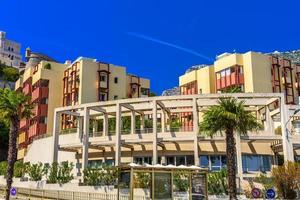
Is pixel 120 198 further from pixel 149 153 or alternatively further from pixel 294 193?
pixel 149 153

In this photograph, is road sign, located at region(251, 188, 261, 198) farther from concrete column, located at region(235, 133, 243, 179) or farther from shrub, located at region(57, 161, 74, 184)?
shrub, located at region(57, 161, 74, 184)

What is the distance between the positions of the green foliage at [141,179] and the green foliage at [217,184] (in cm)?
883

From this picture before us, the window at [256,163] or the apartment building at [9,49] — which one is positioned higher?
the apartment building at [9,49]

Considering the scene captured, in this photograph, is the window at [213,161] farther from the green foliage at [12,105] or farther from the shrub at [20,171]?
the shrub at [20,171]

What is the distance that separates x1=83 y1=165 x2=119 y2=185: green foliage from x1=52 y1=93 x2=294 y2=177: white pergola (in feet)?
16.6

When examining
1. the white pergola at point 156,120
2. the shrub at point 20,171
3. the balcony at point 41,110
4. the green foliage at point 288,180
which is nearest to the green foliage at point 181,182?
the green foliage at point 288,180

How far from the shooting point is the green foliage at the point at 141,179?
23.0m

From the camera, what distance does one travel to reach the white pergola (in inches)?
1612

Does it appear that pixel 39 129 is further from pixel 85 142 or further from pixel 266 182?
pixel 266 182

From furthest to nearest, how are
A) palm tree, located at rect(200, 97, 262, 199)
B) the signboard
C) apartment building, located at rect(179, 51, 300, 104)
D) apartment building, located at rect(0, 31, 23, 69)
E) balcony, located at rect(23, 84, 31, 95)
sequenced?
apartment building, located at rect(0, 31, 23, 69)
balcony, located at rect(23, 84, 31, 95)
apartment building, located at rect(179, 51, 300, 104)
palm tree, located at rect(200, 97, 262, 199)
the signboard

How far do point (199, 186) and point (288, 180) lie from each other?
9467mm

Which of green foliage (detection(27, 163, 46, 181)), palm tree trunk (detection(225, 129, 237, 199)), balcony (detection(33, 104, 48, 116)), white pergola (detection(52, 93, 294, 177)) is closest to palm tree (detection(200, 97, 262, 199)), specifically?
palm tree trunk (detection(225, 129, 237, 199))

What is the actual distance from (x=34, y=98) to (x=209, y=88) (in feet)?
94.1

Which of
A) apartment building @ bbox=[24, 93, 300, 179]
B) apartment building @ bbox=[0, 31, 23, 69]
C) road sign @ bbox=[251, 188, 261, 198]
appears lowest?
road sign @ bbox=[251, 188, 261, 198]
